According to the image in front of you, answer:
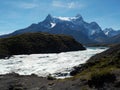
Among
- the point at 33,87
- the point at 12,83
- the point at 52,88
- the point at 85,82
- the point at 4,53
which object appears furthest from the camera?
the point at 4,53

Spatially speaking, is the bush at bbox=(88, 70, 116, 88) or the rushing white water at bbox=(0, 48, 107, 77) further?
the rushing white water at bbox=(0, 48, 107, 77)

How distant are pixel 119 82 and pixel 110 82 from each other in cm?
96

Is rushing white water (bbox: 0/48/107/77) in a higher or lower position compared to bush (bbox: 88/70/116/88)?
lower

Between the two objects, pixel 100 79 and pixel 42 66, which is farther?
pixel 42 66

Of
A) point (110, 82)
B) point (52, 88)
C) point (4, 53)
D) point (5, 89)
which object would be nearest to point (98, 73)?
point (110, 82)

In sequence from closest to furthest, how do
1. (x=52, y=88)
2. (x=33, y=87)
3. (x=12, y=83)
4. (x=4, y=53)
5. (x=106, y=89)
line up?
(x=106, y=89), (x=52, y=88), (x=33, y=87), (x=12, y=83), (x=4, y=53)

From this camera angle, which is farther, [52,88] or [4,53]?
[4,53]

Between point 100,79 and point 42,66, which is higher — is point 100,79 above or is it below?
above

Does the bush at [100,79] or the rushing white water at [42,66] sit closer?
the bush at [100,79]

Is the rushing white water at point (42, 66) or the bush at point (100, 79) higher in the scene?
the bush at point (100, 79)

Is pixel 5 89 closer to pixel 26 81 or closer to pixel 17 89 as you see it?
pixel 17 89

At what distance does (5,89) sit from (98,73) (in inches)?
484

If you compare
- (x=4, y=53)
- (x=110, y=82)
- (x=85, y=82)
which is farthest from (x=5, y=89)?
(x=4, y=53)

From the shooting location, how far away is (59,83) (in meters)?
34.7
